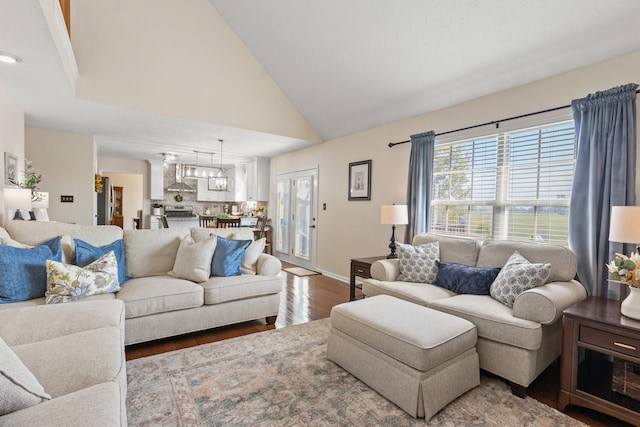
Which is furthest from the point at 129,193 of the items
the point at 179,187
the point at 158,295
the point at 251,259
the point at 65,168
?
the point at 158,295

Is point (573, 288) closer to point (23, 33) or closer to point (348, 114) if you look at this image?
point (348, 114)

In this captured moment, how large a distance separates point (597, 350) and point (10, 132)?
577 centimetres

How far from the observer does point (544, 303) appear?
2047mm

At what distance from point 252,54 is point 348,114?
1.67m

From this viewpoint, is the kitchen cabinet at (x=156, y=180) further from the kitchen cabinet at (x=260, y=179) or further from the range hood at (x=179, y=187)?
the kitchen cabinet at (x=260, y=179)

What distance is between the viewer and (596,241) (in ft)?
8.09

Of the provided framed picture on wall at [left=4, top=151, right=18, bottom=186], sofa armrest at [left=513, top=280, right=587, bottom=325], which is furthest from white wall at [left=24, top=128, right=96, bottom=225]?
sofa armrest at [left=513, top=280, right=587, bottom=325]

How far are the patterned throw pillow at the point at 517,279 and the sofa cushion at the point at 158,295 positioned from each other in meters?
2.53

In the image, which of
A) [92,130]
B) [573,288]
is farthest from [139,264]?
[573,288]

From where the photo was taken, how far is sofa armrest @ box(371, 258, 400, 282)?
3.20 metres

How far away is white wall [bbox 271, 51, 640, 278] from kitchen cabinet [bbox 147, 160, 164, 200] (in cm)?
338

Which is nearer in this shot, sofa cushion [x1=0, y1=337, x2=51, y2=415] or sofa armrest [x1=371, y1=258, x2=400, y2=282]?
sofa cushion [x1=0, y1=337, x2=51, y2=415]

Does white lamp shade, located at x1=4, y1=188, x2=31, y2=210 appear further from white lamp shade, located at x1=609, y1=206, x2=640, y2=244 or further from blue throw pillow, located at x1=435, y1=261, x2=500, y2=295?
white lamp shade, located at x1=609, y1=206, x2=640, y2=244

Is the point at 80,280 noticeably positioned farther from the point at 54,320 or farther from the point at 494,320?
the point at 494,320
